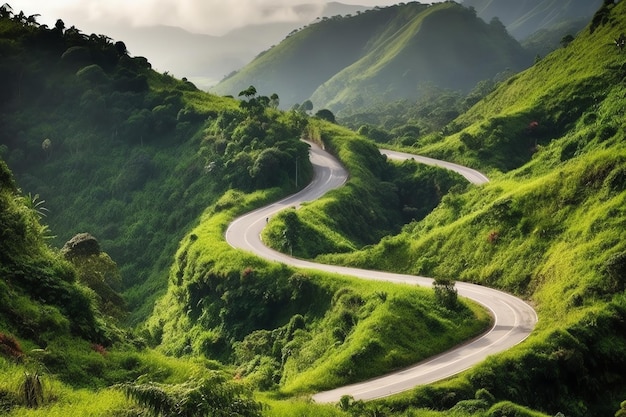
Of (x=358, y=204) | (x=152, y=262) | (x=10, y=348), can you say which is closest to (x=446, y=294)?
(x=10, y=348)

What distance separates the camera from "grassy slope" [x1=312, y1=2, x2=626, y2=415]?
1528 inches

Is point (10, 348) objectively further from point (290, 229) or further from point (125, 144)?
point (125, 144)

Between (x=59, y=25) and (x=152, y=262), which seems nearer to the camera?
(x=152, y=262)

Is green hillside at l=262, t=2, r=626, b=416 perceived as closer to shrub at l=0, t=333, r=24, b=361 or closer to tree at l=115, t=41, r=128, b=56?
shrub at l=0, t=333, r=24, b=361

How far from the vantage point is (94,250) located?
51.4m

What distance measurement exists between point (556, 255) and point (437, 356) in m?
16.7

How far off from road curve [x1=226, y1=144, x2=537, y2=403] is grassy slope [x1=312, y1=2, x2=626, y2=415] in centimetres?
175

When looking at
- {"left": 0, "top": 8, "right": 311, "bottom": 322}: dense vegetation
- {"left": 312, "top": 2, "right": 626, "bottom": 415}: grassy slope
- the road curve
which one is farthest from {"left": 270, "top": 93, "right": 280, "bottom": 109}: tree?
{"left": 312, "top": 2, "right": 626, "bottom": 415}: grassy slope

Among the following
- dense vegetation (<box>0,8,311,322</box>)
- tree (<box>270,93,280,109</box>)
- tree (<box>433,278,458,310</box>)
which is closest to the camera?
tree (<box>433,278,458,310</box>)

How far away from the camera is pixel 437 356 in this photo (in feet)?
140

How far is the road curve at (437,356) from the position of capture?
125ft

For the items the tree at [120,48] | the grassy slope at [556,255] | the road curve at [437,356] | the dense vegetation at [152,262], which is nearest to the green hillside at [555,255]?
the grassy slope at [556,255]

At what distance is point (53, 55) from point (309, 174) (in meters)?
74.3

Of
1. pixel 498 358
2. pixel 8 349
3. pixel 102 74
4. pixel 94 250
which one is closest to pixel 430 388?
pixel 498 358
